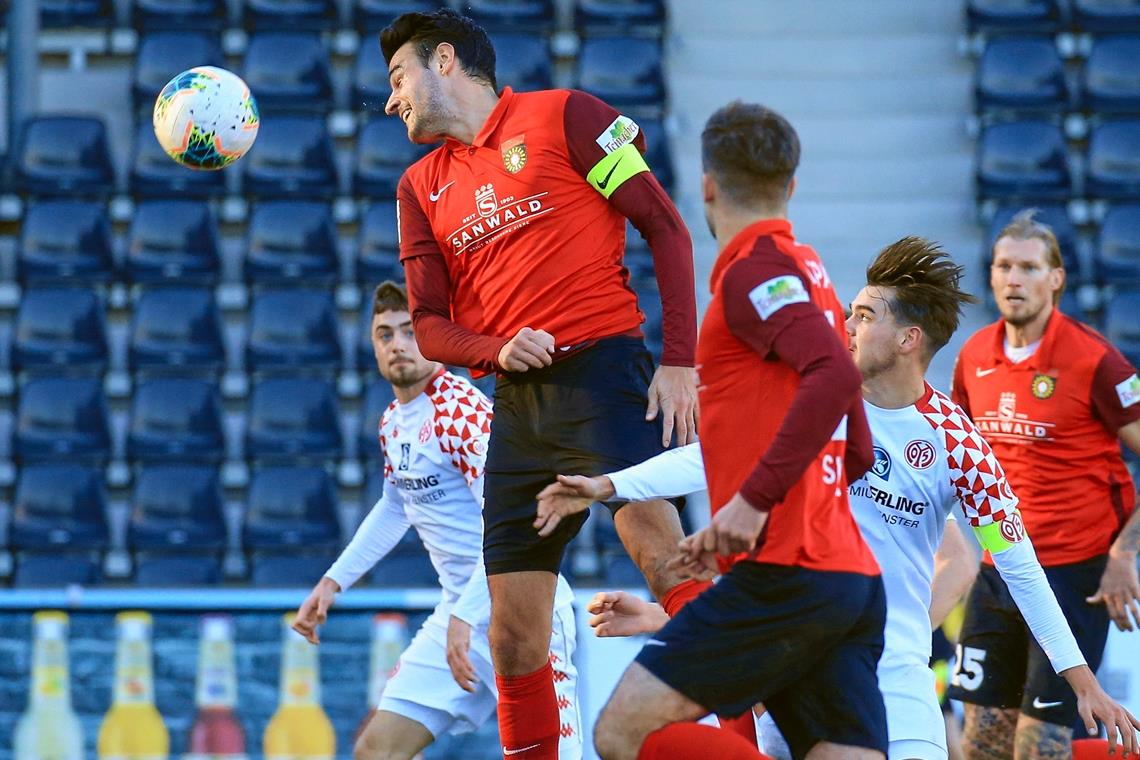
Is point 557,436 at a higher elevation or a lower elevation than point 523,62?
lower

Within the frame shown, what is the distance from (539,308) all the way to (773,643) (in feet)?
4.30

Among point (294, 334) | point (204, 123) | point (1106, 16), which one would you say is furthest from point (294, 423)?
point (1106, 16)

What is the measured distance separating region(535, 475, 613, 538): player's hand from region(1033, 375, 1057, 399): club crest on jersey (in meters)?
2.41

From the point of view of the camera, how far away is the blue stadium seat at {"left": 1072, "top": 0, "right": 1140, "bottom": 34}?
413 inches

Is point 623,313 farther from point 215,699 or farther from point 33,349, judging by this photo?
point 33,349

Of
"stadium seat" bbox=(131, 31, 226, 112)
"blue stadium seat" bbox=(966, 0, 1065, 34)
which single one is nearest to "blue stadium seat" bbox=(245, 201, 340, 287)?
"stadium seat" bbox=(131, 31, 226, 112)

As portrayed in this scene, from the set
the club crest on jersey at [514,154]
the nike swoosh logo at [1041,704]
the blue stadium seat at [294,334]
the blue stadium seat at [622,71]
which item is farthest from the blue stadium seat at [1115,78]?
the club crest on jersey at [514,154]

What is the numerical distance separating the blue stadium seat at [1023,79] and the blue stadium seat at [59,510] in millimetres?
5825

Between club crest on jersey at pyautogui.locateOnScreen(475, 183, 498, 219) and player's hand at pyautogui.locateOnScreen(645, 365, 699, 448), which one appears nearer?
player's hand at pyautogui.locateOnScreen(645, 365, 699, 448)

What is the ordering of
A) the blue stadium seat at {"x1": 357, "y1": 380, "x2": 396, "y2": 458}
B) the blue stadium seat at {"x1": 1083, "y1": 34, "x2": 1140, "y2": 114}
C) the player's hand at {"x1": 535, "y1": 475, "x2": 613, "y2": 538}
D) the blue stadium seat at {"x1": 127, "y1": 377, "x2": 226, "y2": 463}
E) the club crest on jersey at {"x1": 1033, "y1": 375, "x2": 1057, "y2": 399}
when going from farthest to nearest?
the blue stadium seat at {"x1": 1083, "y1": 34, "x2": 1140, "y2": 114} → the blue stadium seat at {"x1": 127, "y1": 377, "x2": 226, "y2": 463} → the blue stadium seat at {"x1": 357, "y1": 380, "x2": 396, "y2": 458} → the club crest on jersey at {"x1": 1033, "y1": 375, "x2": 1057, "y2": 399} → the player's hand at {"x1": 535, "y1": 475, "x2": 613, "y2": 538}

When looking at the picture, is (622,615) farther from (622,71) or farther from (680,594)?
(622,71)

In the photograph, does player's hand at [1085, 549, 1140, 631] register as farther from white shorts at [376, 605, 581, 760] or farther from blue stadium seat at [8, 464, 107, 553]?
blue stadium seat at [8, 464, 107, 553]

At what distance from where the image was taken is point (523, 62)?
9992mm

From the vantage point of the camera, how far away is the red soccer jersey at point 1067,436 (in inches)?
220
